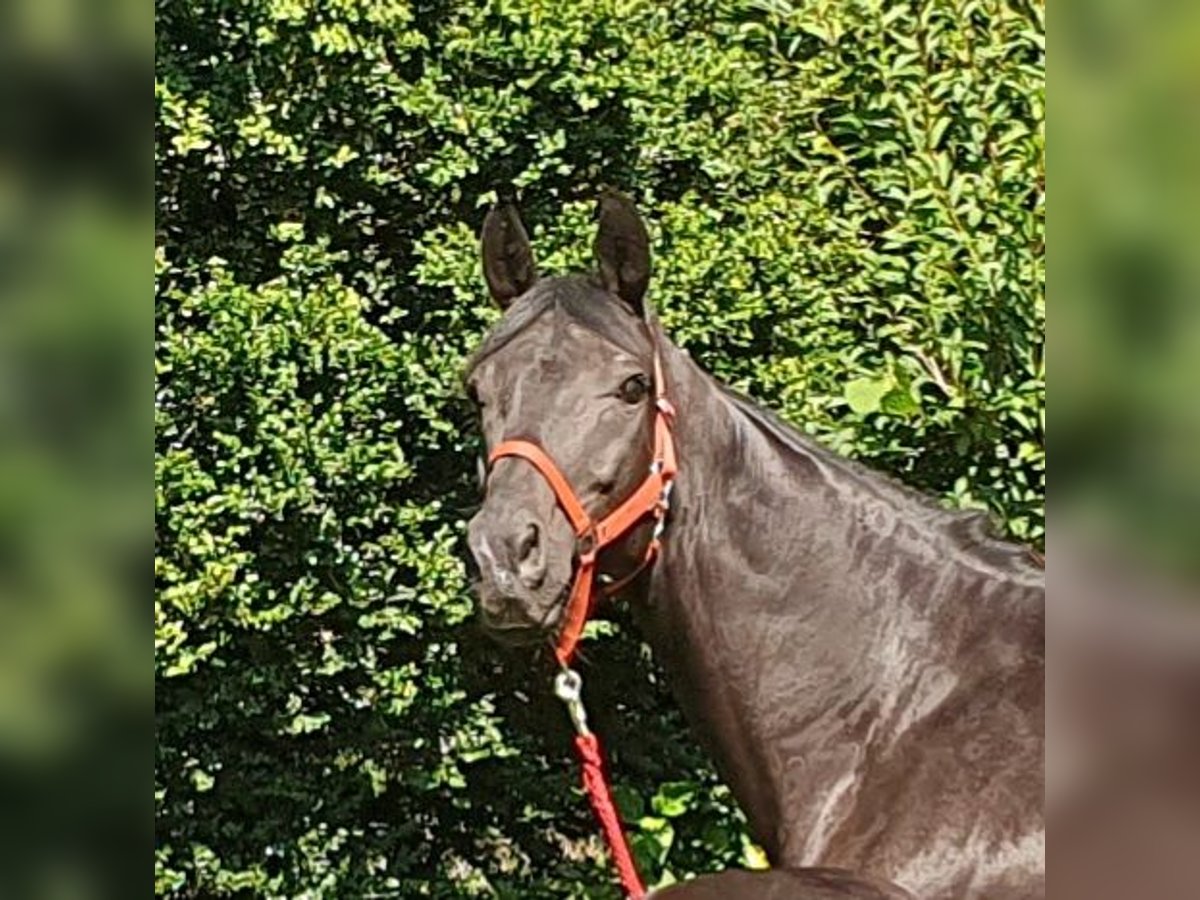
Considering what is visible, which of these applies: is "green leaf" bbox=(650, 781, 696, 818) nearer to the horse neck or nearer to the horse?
the horse neck

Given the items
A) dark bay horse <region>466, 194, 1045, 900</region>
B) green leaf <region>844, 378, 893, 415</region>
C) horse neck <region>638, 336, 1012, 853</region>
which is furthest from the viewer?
green leaf <region>844, 378, 893, 415</region>

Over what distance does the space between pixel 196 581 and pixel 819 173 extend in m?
1.73

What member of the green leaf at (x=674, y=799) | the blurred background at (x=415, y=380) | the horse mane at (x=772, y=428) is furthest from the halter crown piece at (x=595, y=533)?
the green leaf at (x=674, y=799)

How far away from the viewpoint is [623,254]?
2.79 metres

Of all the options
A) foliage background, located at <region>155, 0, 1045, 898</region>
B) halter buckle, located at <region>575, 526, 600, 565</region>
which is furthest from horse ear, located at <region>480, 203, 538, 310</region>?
foliage background, located at <region>155, 0, 1045, 898</region>

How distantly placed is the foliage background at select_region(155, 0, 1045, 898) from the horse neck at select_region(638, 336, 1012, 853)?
1021 mm

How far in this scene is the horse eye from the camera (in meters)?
2.66

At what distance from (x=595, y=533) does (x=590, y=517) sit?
1.1 inches

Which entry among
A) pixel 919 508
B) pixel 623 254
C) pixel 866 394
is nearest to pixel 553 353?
pixel 623 254

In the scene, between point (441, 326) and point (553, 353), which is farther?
point (441, 326)

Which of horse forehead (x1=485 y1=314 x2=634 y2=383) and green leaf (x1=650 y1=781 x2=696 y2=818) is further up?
horse forehead (x1=485 y1=314 x2=634 y2=383)
